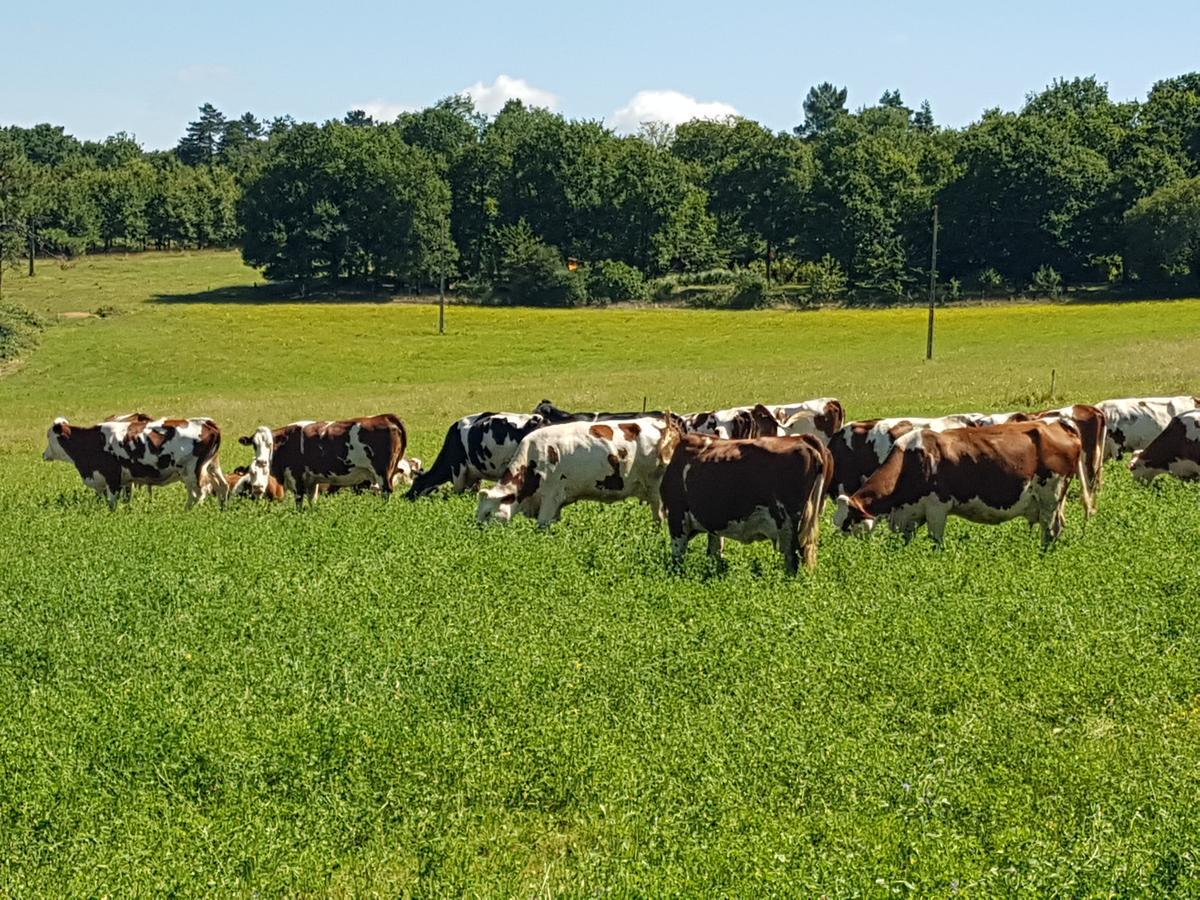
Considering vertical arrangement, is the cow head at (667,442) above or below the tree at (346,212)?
below

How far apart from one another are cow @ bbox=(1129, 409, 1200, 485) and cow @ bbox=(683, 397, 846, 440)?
5945mm

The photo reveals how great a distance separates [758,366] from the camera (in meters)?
60.9

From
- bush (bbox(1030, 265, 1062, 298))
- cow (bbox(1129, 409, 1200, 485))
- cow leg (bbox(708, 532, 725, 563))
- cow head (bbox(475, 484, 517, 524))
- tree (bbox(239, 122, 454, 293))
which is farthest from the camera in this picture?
tree (bbox(239, 122, 454, 293))

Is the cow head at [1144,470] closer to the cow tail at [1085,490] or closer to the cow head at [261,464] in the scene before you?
the cow tail at [1085,490]

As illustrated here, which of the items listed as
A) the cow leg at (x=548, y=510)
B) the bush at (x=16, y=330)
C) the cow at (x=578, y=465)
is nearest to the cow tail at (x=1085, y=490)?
the cow at (x=578, y=465)

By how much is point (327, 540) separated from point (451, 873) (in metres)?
9.85

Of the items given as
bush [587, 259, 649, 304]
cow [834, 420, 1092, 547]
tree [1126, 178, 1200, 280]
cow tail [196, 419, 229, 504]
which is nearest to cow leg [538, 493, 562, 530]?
cow [834, 420, 1092, 547]

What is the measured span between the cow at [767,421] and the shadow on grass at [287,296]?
71.8 metres

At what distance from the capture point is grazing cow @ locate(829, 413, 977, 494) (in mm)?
20266

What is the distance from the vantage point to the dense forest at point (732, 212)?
89500 mm

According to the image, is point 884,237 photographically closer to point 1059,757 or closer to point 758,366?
point 758,366

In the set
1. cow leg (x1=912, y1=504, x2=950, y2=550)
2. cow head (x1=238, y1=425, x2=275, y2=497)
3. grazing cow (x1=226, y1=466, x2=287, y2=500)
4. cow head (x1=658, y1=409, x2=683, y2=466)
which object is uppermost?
cow head (x1=658, y1=409, x2=683, y2=466)

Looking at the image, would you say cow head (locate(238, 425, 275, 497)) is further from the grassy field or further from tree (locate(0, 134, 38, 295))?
tree (locate(0, 134, 38, 295))

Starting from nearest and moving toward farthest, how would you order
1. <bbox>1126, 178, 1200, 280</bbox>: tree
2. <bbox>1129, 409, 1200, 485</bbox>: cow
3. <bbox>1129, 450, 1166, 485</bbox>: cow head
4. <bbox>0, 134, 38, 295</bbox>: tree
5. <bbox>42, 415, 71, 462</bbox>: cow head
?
<bbox>1129, 409, 1200, 485</bbox>: cow
<bbox>1129, 450, 1166, 485</bbox>: cow head
<bbox>42, 415, 71, 462</bbox>: cow head
<bbox>1126, 178, 1200, 280</bbox>: tree
<bbox>0, 134, 38, 295</bbox>: tree
